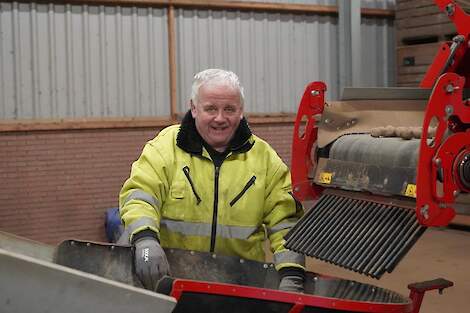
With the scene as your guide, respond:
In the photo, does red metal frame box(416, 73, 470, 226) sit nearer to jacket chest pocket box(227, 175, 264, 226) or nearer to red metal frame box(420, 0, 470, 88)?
red metal frame box(420, 0, 470, 88)

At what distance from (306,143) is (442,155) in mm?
779

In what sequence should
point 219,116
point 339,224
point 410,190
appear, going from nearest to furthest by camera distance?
point 410,190 < point 339,224 < point 219,116

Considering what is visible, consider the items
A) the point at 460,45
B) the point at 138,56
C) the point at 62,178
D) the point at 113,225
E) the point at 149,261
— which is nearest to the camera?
the point at 149,261

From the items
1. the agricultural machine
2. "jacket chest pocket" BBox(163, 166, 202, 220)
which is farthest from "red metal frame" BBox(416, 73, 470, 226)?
"jacket chest pocket" BBox(163, 166, 202, 220)

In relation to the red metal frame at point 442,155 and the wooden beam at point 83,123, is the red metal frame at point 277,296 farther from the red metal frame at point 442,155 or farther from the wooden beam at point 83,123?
the wooden beam at point 83,123

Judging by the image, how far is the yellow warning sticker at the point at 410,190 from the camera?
2.52 meters

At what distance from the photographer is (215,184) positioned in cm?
299

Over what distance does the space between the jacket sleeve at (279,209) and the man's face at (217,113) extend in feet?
1.01

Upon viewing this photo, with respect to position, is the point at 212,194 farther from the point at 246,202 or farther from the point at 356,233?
the point at 356,233

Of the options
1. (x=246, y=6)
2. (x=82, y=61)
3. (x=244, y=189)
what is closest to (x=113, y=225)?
(x=82, y=61)

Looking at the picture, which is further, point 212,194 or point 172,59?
point 172,59

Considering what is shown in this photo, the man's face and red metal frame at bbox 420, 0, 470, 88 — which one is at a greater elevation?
red metal frame at bbox 420, 0, 470, 88

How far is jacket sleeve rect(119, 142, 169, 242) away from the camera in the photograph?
2812 mm

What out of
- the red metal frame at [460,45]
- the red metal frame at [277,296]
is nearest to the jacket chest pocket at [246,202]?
the red metal frame at [277,296]
